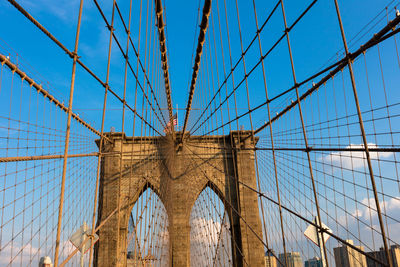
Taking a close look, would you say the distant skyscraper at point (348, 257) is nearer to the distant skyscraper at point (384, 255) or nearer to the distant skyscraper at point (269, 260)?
the distant skyscraper at point (384, 255)

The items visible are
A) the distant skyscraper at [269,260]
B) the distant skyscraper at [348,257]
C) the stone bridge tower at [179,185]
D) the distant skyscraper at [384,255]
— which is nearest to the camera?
the distant skyscraper at [384,255]

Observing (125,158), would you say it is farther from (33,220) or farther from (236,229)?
(33,220)

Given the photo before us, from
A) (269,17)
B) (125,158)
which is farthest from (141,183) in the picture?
(269,17)

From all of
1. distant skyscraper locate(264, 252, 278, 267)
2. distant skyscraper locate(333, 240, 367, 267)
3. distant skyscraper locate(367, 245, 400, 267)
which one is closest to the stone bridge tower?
distant skyscraper locate(264, 252, 278, 267)

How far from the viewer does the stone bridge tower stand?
1373cm

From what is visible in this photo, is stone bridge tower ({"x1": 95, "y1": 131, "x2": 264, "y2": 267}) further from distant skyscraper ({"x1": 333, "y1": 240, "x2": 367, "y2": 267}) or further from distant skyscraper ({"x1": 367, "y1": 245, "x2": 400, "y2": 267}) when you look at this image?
distant skyscraper ({"x1": 367, "y1": 245, "x2": 400, "y2": 267})

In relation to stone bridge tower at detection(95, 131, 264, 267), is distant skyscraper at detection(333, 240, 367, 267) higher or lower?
lower

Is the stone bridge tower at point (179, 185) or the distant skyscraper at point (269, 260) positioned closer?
the distant skyscraper at point (269, 260)

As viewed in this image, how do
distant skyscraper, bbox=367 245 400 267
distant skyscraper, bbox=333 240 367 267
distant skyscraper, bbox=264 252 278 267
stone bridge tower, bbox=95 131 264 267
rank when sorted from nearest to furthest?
distant skyscraper, bbox=367 245 400 267 < distant skyscraper, bbox=333 240 367 267 < distant skyscraper, bbox=264 252 278 267 < stone bridge tower, bbox=95 131 264 267

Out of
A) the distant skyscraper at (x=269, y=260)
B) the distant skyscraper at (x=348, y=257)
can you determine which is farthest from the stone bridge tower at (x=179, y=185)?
the distant skyscraper at (x=348, y=257)

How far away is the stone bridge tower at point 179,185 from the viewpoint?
13734mm

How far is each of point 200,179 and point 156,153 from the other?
2512 mm

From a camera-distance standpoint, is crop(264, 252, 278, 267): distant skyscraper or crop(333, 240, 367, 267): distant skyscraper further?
crop(264, 252, 278, 267): distant skyscraper

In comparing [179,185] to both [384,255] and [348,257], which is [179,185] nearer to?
[348,257]
